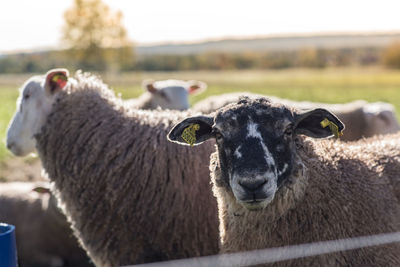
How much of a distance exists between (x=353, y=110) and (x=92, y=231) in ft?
18.7

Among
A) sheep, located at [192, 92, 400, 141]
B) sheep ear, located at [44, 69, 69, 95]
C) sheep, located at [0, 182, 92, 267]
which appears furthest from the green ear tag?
sheep, located at [192, 92, 400, 141]

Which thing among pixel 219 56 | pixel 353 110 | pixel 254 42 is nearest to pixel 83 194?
pixel 353 110

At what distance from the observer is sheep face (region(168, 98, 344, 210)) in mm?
2889

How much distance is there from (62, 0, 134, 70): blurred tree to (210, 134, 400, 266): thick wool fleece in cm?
5741

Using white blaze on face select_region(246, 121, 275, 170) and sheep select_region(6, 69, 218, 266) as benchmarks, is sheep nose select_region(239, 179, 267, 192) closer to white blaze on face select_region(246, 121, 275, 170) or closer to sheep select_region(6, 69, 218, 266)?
white blaze on face select_region(246, 121, 275, 170)

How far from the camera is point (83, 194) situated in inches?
169

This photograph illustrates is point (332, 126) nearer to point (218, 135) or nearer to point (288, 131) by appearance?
point (288, 131)

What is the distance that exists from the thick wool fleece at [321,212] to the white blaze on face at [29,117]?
1.99 meters

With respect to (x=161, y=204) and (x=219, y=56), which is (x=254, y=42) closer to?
(x=219, y=56)

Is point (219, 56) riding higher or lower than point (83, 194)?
lower

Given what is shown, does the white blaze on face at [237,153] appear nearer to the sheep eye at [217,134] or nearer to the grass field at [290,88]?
the sheep eye at [217,134]

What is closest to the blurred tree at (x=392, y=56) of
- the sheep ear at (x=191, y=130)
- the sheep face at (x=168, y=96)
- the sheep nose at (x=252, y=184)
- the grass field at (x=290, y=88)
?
the grass field at (x=290, y=88)

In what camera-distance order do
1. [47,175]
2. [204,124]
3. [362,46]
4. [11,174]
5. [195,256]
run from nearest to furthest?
[204,124], [195,256], [47,175], [11,174], [362,46]

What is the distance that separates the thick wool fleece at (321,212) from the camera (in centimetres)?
316
